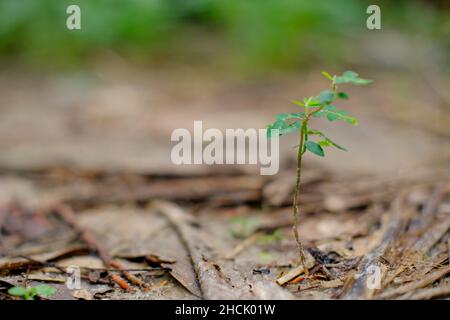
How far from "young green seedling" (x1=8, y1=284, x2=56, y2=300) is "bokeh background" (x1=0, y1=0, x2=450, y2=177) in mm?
1313

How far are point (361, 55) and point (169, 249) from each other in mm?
3932

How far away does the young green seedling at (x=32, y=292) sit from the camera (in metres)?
1.46

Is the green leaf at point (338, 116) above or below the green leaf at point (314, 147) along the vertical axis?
above

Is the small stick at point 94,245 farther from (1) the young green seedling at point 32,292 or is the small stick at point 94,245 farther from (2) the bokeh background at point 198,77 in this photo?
(2) the bokeh background at point 198,77

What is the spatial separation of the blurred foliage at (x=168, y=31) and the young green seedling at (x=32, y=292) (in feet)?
11.7

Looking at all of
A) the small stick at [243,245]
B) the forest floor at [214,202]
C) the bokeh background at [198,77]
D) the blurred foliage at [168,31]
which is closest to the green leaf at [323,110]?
the forest floor at [214,202]

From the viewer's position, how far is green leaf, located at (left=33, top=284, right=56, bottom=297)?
1.48 metres

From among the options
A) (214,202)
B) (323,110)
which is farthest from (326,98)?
(214,202)

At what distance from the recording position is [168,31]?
5520 millimetres

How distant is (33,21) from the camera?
191 inches

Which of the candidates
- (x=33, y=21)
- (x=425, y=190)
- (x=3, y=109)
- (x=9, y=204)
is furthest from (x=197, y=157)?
(x=33, y=21)

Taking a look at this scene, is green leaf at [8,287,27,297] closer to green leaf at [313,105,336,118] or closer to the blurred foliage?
green leaf at [313,105,336,118]
